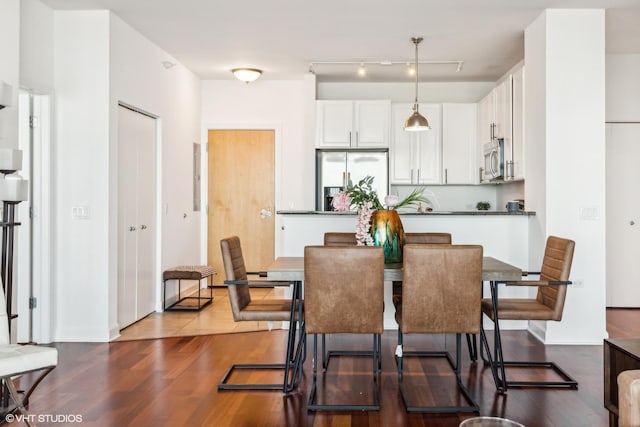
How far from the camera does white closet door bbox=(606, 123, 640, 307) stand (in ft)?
19.5

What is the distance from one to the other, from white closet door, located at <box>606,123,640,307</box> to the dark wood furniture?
3.87 meters

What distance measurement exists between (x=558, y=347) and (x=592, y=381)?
0.90 m

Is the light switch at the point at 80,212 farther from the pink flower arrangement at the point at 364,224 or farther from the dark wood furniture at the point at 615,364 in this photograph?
the dark wood furniture at the point at 615,364

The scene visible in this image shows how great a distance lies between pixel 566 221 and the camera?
14.8 feet

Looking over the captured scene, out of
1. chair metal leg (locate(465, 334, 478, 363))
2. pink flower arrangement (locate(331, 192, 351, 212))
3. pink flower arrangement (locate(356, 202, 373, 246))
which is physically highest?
pink flower arrangement (locate(331, 192, 351, 212))

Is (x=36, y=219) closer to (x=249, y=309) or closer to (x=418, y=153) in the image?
(x=249, y=309)

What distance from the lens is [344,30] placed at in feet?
16.6

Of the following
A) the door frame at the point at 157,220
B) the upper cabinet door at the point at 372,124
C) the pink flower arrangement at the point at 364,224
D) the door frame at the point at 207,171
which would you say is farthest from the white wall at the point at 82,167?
the upper cabinet door at the point at 372,124

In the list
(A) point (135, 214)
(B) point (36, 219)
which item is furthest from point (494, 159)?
(B) point (36, 219)

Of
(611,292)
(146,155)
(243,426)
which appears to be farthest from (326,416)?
(611,292)

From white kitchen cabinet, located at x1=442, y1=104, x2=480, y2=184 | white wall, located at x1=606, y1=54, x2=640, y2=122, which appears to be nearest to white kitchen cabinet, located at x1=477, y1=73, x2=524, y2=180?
white kitchen cabinet, located at x1=442, y1=104, x2=480, y2=184

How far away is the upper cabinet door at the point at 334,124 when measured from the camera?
677cm

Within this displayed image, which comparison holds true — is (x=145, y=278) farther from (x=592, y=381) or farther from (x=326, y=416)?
(x=592, y=381)

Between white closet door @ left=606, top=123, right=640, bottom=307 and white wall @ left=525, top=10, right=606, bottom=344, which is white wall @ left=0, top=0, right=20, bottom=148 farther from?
white closet door @ left=606, top=123, right=640, bottom=307
